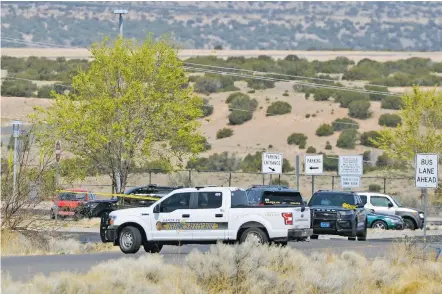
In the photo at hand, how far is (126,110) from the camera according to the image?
43594mm

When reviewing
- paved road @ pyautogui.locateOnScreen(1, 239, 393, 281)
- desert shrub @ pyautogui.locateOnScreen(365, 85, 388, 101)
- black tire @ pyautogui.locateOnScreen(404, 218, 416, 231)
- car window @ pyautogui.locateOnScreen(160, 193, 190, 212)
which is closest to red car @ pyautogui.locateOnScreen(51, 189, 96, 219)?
black tire @ pyautogui.locateOnScreen(404, 218, 416, 231)

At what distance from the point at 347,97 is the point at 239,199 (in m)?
69.7

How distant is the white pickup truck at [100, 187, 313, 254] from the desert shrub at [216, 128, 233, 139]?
195 ft

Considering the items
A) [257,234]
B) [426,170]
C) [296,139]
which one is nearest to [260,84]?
[296,139]

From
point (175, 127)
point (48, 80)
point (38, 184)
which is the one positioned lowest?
→ point (38, 184)

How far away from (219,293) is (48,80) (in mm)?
93713

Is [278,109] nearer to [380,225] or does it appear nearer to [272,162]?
[272,162]

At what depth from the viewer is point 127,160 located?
4375cm

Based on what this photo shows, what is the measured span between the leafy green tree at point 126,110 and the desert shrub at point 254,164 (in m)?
30.7

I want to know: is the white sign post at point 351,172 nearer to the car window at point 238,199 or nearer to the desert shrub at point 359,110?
the car window at point 238,199

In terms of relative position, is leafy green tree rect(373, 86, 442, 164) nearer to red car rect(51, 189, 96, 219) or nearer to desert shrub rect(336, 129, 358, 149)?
red car rect(51, 189, 96, 219)

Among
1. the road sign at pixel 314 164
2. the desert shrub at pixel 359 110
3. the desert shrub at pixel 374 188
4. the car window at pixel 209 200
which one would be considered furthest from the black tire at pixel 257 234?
the desert shrub at pixel 359 110

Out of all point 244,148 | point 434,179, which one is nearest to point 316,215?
point 434,179

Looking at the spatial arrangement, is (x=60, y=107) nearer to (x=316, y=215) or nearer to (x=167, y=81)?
(x=167, y=81)
